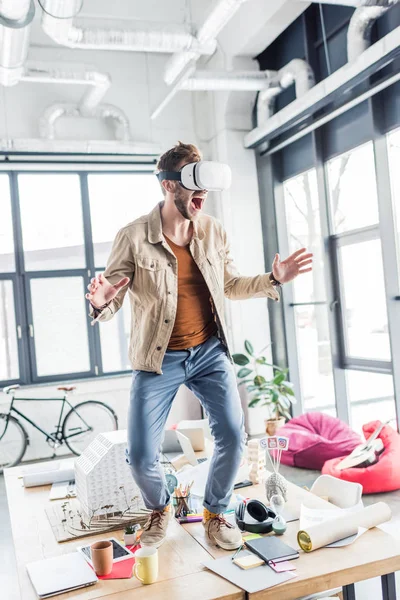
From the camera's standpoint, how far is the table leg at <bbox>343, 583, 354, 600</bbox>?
1.96 metres

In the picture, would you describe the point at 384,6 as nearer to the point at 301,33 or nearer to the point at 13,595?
the point at 301,33

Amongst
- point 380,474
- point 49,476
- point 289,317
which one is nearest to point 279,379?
point 289,317

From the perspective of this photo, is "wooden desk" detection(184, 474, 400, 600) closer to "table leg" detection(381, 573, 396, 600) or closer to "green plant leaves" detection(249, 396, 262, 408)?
"table leg" detection(381, 573, 396, 600)

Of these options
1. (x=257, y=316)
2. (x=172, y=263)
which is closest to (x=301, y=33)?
(x=257, y=316)

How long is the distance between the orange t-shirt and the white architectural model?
1.88 feet

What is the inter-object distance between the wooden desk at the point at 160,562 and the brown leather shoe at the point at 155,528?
0.03 meters

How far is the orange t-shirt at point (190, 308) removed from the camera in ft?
8.13

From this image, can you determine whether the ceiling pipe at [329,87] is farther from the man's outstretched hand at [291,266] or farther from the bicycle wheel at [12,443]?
the bicycle wheel at [12,443]

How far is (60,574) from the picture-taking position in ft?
6.51

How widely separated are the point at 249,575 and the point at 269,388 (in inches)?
146

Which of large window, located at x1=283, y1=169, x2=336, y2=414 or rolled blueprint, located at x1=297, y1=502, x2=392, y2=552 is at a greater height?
large window, located at x1=283, y1=169, x2=336, y2=414

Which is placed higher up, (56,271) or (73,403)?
(56,271)

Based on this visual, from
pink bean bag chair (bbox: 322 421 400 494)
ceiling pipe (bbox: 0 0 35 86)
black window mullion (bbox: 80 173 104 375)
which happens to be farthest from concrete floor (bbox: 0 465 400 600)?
ceiling pipe (bbox: 0 0 35 86)

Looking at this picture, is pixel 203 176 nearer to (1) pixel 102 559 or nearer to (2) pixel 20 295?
(1) pixel 102 559
